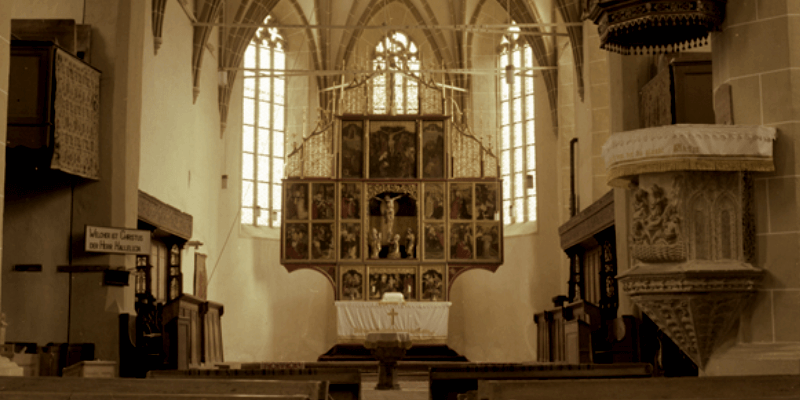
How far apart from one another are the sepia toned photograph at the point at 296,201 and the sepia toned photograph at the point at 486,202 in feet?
12.7

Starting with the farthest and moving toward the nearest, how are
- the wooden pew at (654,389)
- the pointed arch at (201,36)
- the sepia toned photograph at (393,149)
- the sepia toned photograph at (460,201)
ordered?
the sepia toned photograph at (393,149), the sepia toned photograph at (460,201), the pointed arch at (201,36), the wooden pew at (654,389)

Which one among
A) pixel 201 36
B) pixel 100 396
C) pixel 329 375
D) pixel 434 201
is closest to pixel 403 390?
pixel 329 375

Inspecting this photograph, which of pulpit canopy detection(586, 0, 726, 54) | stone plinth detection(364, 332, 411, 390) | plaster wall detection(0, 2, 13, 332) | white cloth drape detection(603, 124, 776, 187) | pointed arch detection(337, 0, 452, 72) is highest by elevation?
pointed arch detection(337, 0, 452, 72)

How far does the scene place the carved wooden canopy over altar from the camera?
69.5 ft

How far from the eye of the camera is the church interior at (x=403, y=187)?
23.9ft

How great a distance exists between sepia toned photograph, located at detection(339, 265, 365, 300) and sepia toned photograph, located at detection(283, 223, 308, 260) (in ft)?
3.10

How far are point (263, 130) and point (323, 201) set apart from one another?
393 cm

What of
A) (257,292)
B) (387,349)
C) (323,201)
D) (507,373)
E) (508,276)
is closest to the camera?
(507,373)

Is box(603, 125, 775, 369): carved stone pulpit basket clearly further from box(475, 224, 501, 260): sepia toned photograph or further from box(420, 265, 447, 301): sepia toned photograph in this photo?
box(420, 265, 447, 301): sepia toned photograph

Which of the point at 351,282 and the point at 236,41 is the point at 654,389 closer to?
the point at 351,282

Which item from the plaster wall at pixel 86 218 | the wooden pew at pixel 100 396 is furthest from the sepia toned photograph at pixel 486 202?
the wooden pew at pixel 100 396

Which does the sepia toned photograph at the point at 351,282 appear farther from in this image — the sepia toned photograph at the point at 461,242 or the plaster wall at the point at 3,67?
the plaster wall at the point at 3,67

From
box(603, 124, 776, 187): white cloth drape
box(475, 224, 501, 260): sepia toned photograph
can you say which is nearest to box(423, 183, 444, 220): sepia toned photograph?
box(475, 224, 501, 260): sepia toned photograph

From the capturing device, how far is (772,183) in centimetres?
725
